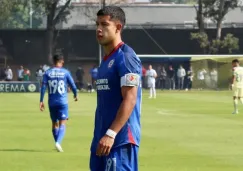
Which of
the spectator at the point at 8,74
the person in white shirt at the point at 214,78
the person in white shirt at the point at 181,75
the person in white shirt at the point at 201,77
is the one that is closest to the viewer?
the person in white shirt at the point at 214,78

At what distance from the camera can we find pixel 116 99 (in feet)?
25.7

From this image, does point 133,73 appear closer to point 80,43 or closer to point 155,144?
point 155,144

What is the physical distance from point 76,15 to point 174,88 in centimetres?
2674

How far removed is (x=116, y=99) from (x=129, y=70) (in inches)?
12.9

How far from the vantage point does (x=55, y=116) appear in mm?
18344

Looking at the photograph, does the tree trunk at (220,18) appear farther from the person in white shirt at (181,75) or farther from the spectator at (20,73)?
the spectator at (20,73)

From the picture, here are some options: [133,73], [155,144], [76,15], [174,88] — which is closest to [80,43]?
[174,88]

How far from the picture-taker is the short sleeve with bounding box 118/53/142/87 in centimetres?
764

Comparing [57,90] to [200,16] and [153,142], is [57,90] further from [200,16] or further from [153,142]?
[200,16]

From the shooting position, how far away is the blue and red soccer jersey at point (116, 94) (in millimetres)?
7730

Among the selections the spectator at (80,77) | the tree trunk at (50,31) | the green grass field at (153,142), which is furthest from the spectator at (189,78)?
the green grass field at (153,142)

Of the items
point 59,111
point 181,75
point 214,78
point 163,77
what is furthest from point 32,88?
point 59,111

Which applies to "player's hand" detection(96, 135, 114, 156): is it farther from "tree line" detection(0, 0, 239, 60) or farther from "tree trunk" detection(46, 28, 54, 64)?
"tree trunk" detection(46, 28, 54, 64)

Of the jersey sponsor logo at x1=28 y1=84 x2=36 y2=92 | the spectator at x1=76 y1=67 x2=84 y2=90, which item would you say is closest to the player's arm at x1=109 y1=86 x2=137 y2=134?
the jersey sponsor logo at x1=28 y1=84 x2=36 y2=92
